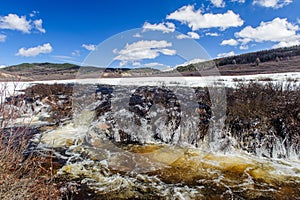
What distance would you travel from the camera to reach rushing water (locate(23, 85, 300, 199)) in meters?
5.55

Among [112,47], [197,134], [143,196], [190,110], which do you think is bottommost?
[143,196]

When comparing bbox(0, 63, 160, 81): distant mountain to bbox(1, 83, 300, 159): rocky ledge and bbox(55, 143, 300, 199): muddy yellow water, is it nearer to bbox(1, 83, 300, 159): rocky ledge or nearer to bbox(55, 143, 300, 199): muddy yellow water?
bbox(1, 83, 300, 159): rocky ledge

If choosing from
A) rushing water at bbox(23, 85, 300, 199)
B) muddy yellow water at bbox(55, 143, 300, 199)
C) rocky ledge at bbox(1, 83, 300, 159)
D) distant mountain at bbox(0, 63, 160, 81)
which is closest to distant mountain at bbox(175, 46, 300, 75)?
distant mountain at bbox(0, 63, 160, 81)

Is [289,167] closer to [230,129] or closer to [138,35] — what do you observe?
[230,129]

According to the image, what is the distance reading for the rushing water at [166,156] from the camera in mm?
5551

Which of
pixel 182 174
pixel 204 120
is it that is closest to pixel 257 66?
pixel 204 120

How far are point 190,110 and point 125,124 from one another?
2.70 metres

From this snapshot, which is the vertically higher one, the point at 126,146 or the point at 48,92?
the point at 48,92

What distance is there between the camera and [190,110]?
9812 mm

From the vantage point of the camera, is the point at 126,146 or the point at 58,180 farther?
the point at 126,146

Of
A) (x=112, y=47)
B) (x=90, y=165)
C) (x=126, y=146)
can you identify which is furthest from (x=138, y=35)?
(x=90, y=165)

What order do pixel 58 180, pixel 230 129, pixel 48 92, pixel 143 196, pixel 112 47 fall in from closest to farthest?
pixel 143 196, pixel 58 180, pixel 230 129, pixel 112 47, pixel 48 92

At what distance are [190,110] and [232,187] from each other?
4.52m

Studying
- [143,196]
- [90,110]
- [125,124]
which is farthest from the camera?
[90,110]
